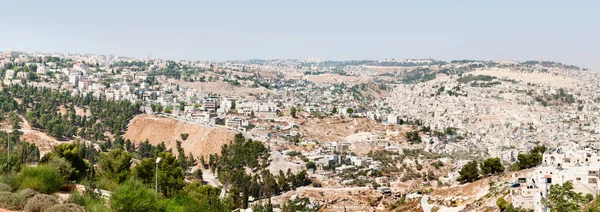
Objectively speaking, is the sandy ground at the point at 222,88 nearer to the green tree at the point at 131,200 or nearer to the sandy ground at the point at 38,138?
the sandy ground at the point at 38,138

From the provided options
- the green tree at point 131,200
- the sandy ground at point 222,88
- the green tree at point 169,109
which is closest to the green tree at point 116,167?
the green tree at point 131,200

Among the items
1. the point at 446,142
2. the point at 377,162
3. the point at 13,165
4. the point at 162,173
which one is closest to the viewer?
the point at 13,165

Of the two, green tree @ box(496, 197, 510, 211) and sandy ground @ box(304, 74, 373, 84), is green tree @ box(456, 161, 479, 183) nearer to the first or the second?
green tree @ box(496, 197, 510, 211)

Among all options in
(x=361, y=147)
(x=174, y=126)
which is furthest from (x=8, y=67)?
(x=361, y=147)

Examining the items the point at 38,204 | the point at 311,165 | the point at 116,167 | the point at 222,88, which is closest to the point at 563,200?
the point at 38,204

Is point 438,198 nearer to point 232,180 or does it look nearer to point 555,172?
point 555,172

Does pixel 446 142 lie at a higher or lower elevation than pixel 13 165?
lower
